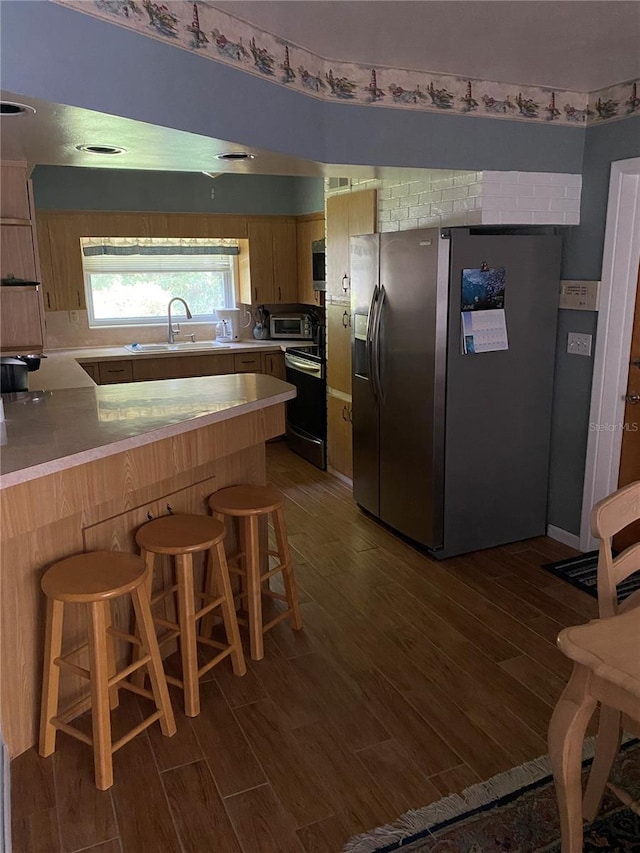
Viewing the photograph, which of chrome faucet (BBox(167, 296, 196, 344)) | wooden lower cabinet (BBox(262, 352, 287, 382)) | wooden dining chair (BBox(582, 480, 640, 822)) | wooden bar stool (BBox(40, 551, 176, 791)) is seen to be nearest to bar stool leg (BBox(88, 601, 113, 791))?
wooden bar stool (BBox(40, 551, 176, 791))

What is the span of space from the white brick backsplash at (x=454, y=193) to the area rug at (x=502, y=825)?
2674 millimetres

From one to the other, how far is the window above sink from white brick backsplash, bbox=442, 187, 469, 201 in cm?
314

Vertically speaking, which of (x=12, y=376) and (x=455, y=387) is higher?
(x=12, y=376)

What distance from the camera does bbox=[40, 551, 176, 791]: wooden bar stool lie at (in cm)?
205

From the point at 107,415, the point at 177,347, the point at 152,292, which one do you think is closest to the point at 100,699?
the point at 107,415

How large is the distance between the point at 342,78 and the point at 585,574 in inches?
106

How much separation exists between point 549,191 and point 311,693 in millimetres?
2773

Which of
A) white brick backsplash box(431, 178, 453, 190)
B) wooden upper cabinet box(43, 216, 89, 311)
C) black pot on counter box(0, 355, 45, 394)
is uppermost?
white brick backsplash box(431, 178, 453, 190)

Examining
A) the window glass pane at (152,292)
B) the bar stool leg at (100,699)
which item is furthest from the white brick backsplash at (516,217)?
the window glass pane at (152,292)

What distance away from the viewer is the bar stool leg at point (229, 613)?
253 centimetres

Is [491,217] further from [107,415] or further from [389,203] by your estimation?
[107,415]

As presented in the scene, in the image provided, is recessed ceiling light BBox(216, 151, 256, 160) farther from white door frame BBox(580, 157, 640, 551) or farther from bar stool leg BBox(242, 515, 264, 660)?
white door frame BBox(580, 157, 640, 551)

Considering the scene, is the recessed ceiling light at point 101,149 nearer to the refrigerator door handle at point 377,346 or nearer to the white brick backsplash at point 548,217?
the refrigerator door handle at point 377,346

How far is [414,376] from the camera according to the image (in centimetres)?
357
